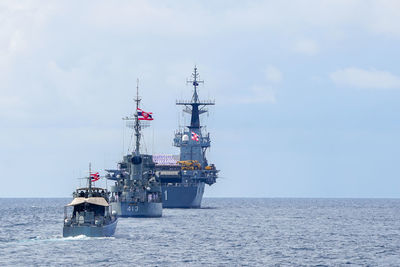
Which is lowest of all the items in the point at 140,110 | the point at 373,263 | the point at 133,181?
the point at 373,263

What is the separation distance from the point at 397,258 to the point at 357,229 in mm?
41725

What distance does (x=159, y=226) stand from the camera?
110m

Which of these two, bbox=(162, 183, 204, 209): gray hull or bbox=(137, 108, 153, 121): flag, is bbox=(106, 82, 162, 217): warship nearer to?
bbox=(137, 108, 153, 121): flag

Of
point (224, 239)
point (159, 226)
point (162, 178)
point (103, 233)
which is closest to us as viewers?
point (103, 233)

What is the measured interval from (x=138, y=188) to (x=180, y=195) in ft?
173

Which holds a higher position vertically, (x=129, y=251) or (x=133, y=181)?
(x=133, y=181)

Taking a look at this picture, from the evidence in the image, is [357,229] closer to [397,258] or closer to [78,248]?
[397,258]

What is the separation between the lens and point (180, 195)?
595ft

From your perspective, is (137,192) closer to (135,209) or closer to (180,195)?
(135,209)

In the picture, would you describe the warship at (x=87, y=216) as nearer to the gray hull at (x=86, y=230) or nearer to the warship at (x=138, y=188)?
the gray hull at (x=86, y=230)

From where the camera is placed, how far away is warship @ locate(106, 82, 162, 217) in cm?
12631

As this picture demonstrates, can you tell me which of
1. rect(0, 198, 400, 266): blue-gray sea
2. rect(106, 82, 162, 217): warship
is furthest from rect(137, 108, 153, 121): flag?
rect(0, 198, 400, 266): blue-gray sea

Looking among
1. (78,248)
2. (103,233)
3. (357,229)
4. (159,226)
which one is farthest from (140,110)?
(78,248)

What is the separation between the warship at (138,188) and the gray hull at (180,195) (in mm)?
31387
